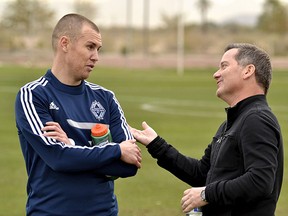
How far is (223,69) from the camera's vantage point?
558cm

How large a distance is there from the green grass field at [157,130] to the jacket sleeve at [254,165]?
5.21 metres

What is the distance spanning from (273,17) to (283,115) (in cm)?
8372

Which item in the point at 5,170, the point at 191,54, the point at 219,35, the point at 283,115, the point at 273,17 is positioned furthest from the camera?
the point at 219,35

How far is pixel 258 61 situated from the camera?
5457mm

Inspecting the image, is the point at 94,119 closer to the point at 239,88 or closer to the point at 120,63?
the point at 239,88

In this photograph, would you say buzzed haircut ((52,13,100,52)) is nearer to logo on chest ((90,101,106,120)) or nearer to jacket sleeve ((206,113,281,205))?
logo on chest ((90,101,106,120))

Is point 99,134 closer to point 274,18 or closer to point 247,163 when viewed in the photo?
point 247,163

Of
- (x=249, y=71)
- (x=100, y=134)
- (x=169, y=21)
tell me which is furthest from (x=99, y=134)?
(x=169, y=21)

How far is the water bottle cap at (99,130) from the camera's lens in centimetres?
536

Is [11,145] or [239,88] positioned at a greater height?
[239,88]

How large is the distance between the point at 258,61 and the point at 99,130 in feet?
3.77

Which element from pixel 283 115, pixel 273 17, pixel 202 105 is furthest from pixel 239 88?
pixel 273 17

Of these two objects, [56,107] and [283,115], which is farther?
[283,115]

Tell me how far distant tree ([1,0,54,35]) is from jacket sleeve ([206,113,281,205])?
9363cm
